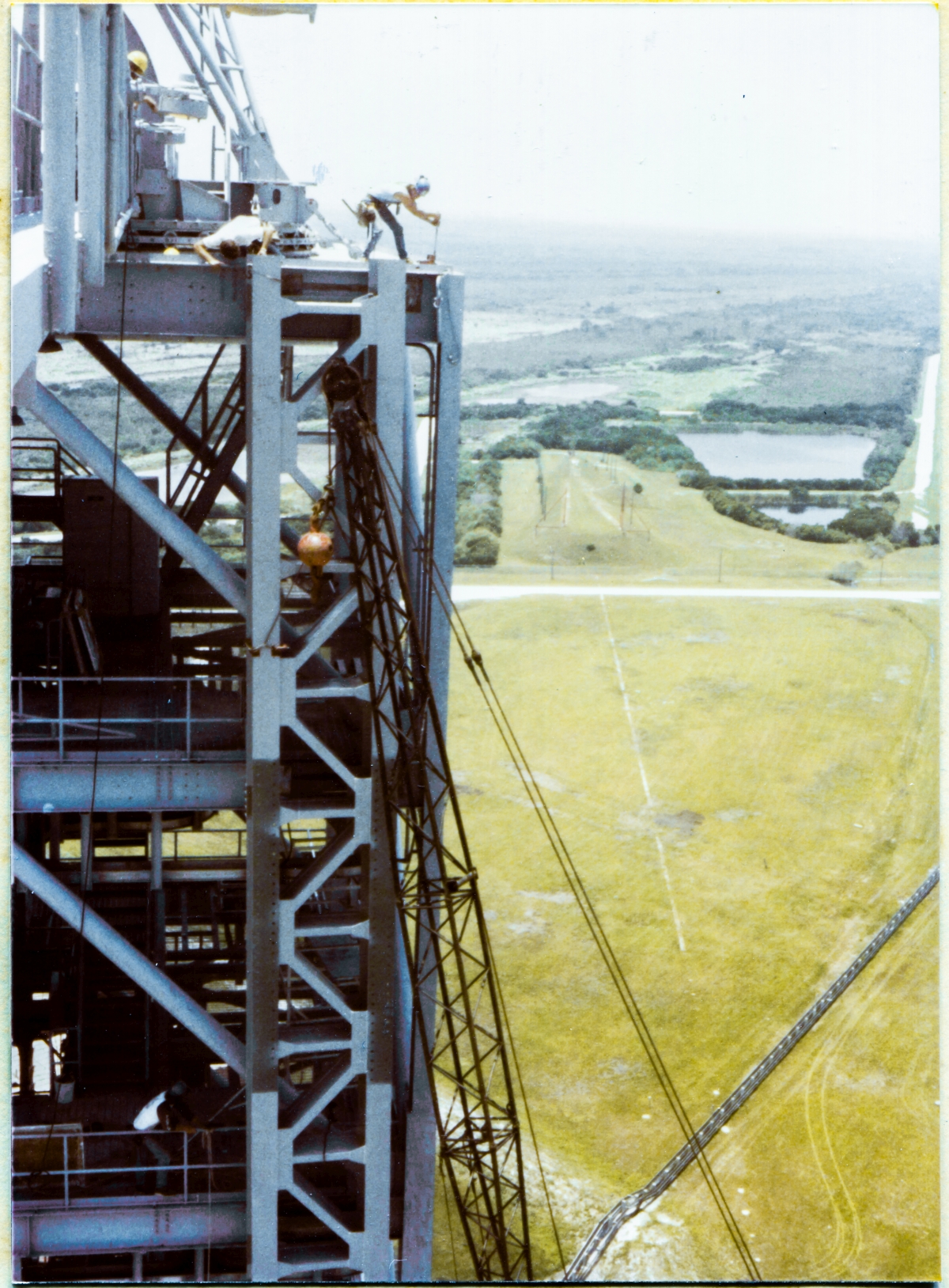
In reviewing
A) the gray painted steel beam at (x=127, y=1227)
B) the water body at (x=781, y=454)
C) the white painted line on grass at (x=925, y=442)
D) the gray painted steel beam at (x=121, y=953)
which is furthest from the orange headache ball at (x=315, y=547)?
the water body at (x=781, y=454)

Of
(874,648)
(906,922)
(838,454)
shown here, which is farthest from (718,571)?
(906,922)

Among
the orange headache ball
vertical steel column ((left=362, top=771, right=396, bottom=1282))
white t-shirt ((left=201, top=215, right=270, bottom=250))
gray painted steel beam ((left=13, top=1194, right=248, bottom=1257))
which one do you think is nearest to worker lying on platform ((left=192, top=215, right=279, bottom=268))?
white t-shirt ((left=201, top=215, right=270, bottom=250))

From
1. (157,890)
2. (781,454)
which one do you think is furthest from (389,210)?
(781,454)

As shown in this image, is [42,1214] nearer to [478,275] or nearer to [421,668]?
[421,668]

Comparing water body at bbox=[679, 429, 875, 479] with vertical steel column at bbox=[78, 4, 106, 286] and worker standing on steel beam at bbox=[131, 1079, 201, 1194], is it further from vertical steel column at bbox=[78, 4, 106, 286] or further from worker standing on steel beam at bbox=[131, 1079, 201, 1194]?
vertical steel column at bbox=[78, 4, 106, 286]

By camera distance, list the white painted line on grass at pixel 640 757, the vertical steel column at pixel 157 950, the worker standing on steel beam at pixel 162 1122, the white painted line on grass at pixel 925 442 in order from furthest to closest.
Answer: the white painted line on grass at pixel 925 442, the white painted line on grass at pixel 640 757, the vertical steel column at pixel 157 950, the worker standing on steel beam at pixel 162 1122

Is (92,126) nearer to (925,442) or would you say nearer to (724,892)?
(724,892)

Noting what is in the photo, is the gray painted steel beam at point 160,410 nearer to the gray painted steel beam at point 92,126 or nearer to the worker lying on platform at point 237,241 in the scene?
the worker lying on platform at point 237,241
